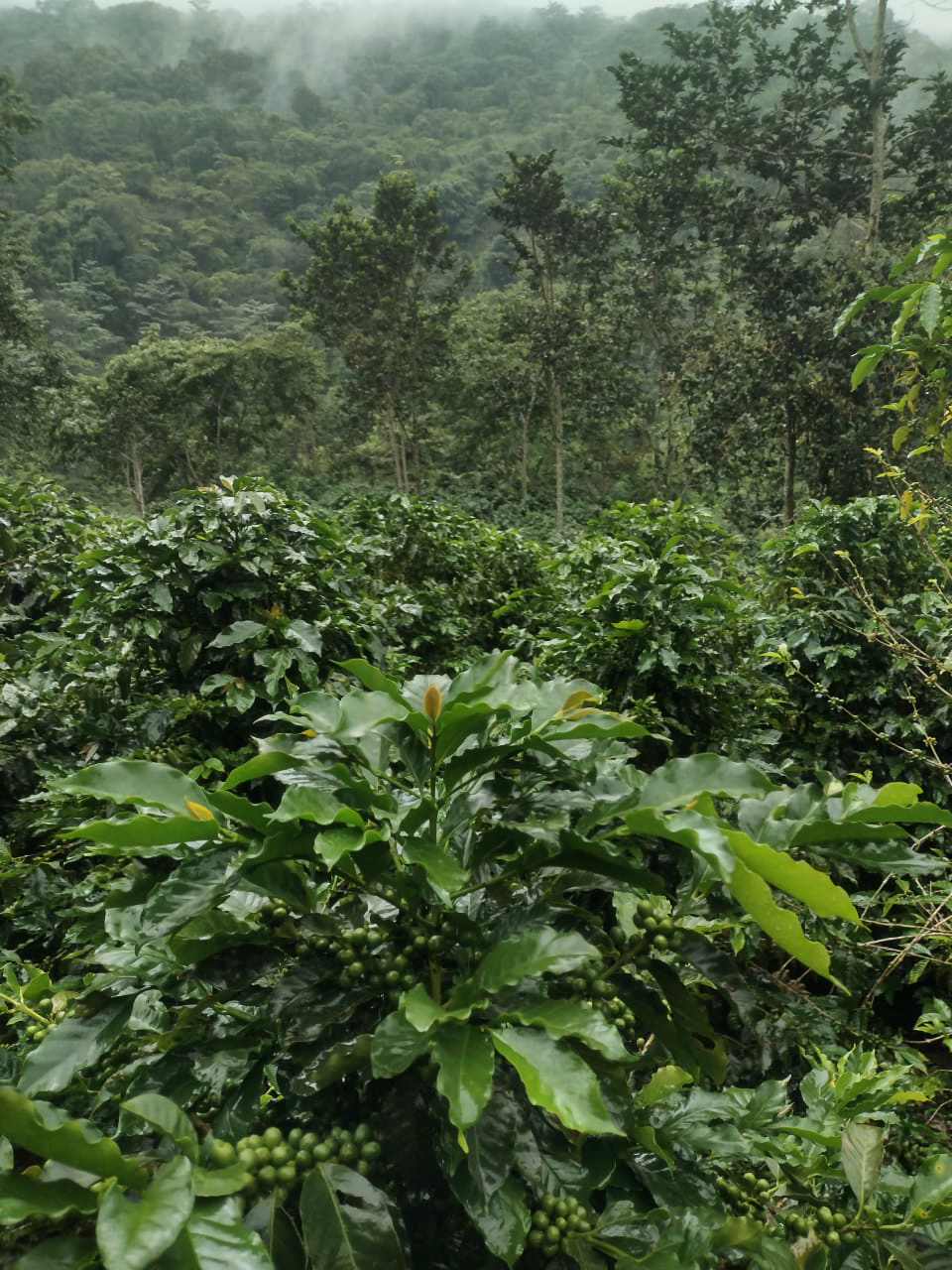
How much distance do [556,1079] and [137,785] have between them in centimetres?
52

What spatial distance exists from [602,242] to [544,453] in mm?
5585

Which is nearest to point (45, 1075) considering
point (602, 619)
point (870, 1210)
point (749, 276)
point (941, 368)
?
point (870, 1210)

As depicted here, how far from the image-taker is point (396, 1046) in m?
0.68

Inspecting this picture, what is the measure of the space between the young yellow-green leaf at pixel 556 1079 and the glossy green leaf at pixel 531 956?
0.05 metres

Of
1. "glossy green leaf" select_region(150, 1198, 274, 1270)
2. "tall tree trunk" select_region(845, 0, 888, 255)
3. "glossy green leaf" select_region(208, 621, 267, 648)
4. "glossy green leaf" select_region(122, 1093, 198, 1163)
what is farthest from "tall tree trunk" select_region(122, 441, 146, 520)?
"glossy green leaf" select_region(150, 1198, 274, 1270)

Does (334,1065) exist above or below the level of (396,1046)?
below

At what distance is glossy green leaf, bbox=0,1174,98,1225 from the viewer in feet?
1.83

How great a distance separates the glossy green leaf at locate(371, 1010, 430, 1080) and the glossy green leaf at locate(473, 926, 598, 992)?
0.25 feet

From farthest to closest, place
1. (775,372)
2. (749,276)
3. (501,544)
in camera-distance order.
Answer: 1. (749,276)
2. (775,372)
3. (501,544)

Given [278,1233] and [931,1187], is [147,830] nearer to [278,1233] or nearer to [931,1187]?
[278,1233]

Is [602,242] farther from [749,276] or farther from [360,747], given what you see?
[360,747]

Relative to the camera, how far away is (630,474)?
18672 millimetres

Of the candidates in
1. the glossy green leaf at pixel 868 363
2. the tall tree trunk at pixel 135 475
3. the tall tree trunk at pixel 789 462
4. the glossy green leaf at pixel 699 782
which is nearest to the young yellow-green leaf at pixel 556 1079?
the glossy green leaf at pixel 699 782

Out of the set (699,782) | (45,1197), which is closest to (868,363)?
(699,782)
